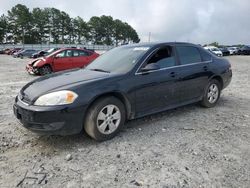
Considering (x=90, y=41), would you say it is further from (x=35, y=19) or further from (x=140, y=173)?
(x=140, y=173)

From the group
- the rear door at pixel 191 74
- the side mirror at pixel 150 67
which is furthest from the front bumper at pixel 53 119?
the rear door at pixel 191 74

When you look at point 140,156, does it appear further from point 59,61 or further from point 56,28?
point 56,28

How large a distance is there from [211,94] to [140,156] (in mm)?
2985

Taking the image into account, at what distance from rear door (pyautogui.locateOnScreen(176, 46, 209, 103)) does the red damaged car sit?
7869 millimetres

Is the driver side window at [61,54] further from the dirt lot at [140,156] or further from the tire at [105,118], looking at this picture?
the tire at [105,118]

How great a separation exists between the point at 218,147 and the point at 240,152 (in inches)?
11.7

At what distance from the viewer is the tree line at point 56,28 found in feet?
264

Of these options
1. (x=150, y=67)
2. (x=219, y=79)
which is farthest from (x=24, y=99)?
(x=219, y=79)

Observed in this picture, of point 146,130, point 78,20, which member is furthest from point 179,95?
point 78,20

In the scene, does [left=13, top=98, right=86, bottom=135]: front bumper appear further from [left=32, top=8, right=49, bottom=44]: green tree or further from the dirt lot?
[left=32, top=8, right=49, bottom=44]: green tree

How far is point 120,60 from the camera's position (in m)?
4.76

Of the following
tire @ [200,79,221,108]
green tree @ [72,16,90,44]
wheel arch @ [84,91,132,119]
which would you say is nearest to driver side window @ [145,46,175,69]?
wheel arch @ [84,91,132,119]

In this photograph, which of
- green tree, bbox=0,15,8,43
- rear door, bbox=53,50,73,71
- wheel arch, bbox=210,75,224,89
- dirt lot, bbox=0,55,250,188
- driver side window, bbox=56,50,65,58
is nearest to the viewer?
dirt lot, bbox=0,55,250,188

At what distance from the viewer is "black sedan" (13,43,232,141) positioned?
3645mm
